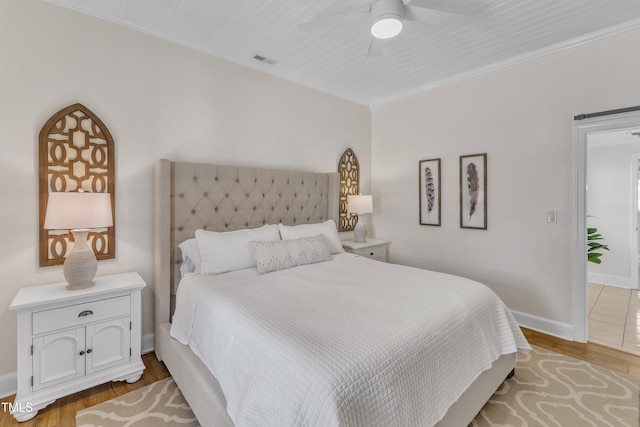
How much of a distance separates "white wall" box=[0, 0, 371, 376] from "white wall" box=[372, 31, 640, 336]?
1723 millimetres

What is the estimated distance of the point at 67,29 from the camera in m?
2.17

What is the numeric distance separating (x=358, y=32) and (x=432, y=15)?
0.77 m

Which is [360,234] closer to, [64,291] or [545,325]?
[545,325]

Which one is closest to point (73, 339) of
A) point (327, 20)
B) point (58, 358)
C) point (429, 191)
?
point (58, 358)

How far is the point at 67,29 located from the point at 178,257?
73.4 inches

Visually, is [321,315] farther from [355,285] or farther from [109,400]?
[109,400]

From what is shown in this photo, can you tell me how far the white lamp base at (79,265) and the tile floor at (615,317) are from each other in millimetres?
4274

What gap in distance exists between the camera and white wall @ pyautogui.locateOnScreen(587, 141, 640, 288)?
4453 mm

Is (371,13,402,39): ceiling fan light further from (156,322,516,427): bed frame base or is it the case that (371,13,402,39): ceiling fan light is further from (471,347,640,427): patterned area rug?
(471,347,640,427): patterned area rug

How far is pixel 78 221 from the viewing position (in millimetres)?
1893

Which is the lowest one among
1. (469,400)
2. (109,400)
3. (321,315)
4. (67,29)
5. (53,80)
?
(109,400)

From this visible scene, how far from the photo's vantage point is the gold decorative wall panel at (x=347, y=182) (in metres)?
4.07

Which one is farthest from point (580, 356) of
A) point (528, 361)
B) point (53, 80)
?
point (53, 80)

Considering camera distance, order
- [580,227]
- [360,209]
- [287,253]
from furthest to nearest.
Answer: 1. [360,209]
2. [580,227]
3. [287,253]
